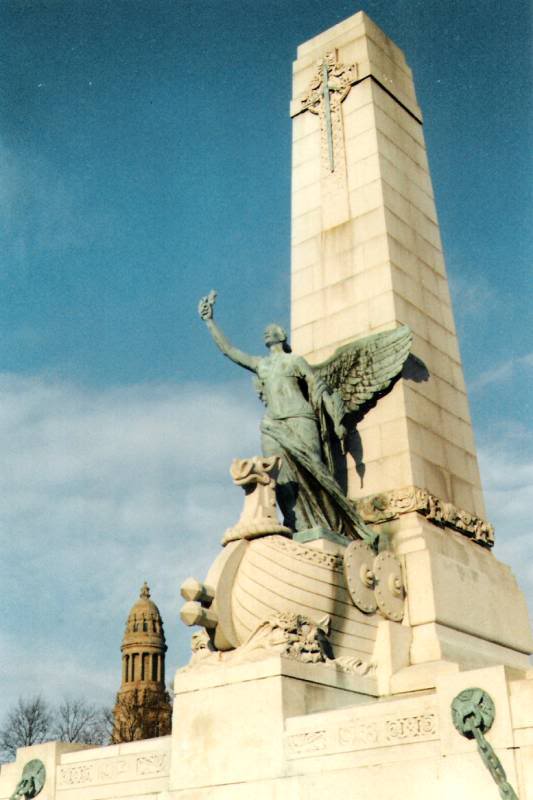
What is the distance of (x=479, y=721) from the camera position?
30.8 ft

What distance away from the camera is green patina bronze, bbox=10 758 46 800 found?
43.0ft

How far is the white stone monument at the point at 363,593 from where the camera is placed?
9.91m

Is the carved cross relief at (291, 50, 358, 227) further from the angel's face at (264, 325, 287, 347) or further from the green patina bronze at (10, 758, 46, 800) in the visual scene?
the green patina bronze at (10, 758, 46, 800)

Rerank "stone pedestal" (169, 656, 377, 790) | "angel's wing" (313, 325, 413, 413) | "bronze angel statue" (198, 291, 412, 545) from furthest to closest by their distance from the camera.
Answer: "angel's wing" (313, 325, 413, 413)
"bronze angel statue" (198, 291, 412, 545)
"stone pedestal" (169, 656, 377, 790)

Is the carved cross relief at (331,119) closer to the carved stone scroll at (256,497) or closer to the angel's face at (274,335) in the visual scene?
the angel's face at (274,335)

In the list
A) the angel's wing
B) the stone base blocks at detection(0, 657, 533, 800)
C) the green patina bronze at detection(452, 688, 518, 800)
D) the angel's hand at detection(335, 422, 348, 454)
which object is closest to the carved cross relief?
the angel's wing

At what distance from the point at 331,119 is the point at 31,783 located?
42.4 ft

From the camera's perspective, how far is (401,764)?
9797mm

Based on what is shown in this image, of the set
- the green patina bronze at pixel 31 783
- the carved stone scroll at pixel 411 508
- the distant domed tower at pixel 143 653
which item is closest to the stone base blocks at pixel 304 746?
the green patina bronze at pixel 31 783

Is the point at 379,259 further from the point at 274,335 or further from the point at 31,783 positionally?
the point at 31,783

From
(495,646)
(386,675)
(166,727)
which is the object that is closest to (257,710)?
(386,675)

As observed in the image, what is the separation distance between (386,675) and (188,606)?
2.77 m

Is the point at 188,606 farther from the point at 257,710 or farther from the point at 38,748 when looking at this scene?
the point at 38,748

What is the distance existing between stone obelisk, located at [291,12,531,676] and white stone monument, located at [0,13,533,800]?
0.12 ft
